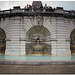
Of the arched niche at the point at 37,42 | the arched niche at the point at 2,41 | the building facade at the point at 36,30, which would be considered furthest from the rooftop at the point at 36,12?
the arched niche at the point at 2,41

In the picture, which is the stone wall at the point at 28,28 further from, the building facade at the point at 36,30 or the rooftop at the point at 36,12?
the rooftop at the point at 36,12

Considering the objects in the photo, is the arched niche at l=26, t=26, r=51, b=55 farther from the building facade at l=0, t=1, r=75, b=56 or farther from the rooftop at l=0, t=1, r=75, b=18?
the rooftop at l=0, t=1, r=75, b=18

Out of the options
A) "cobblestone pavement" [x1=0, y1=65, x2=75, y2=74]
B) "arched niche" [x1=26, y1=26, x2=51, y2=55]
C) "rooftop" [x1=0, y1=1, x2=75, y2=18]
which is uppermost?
"rooftop" [x1=0, y1=1, x2=75, y2=18]

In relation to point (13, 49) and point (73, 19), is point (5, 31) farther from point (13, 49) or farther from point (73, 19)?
point (73, 19)

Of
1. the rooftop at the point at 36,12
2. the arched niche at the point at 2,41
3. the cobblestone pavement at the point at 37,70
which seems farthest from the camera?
the arched niche at the point at 2,41

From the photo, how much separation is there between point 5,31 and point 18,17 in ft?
11.2

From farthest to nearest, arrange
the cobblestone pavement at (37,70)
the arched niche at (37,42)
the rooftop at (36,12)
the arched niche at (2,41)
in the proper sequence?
the arched niche at (2,41) → the arched niche at (37,42) → the rooftop at (36,12) → the cobblestone pavement at (37,70)

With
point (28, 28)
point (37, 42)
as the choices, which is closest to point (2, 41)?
point (28, 28)

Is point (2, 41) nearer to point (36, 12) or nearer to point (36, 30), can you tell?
point (36, 30)

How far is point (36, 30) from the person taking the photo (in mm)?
16953

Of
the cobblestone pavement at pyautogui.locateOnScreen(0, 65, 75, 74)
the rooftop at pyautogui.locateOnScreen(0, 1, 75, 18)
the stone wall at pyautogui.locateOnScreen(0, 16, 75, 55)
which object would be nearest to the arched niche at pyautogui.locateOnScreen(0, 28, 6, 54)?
the stone wall at pyautogui.locateOnScreen(0, 16, 75, 55)

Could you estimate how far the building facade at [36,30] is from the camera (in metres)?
16.0

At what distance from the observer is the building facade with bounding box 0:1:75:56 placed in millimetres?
16047

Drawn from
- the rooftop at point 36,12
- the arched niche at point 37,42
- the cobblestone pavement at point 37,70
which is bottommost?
the cobblestone pavement at point 37,70
